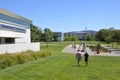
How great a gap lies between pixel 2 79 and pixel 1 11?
21584mm

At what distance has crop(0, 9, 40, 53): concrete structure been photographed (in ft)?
105

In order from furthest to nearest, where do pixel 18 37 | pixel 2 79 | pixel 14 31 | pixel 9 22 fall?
pixel 18 37
pixel 14 31
pixel 9 22
pixel 2 79

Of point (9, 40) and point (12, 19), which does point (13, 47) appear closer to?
point (12, 19)

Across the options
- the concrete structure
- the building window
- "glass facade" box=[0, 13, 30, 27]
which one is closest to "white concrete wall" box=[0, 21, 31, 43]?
the concrete structure

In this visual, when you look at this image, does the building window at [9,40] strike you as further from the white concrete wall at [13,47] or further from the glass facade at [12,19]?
the white concrete wall at [13,47]

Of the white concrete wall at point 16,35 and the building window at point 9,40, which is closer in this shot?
the white concrete wall at point 16,35

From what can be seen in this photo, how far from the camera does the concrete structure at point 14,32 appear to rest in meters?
32.1

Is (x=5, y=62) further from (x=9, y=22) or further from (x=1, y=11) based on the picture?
(x=9, y=22)

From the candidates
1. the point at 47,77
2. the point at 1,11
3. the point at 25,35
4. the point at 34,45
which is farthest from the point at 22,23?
the point at 47,77

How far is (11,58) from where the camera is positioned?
21.8 metres

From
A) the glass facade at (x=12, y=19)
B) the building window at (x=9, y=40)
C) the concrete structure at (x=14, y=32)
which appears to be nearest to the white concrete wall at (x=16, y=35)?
the concrete structure at (x=14, y=32)

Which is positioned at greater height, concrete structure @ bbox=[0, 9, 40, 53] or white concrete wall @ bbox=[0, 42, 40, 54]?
concrete structure @ bbox=[0, 9, 40, 53]

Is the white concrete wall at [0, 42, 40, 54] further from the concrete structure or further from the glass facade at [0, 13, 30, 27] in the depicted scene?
the glass facade at [0, 13, 30, 27]

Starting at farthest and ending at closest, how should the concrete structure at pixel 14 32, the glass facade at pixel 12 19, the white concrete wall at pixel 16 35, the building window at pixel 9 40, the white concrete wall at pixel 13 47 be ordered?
the building window at pixel 9 40, the white concrete wall at pixel 16 35, the glass facade at pixel 12 19, the concrete structure at pixel 14 32, the white concrete wall at pixel 13 47
